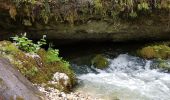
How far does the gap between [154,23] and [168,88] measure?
262cm

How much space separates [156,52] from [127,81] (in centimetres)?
185

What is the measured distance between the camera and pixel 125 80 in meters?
8.33

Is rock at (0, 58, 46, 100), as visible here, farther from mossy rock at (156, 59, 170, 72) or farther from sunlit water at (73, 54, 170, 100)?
mossy rock at (156, 59, 170, 72)

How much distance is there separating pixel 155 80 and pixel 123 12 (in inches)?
86.6

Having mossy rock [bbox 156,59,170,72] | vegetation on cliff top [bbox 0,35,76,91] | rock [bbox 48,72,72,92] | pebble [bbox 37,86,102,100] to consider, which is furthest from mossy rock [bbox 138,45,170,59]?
pebble [bbox 37,86,102,100]

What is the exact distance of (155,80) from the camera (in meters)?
8.32

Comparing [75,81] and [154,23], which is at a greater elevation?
[154,23]

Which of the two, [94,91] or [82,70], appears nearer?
[94,91]

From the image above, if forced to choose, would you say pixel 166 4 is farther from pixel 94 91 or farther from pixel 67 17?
pixel 94 91

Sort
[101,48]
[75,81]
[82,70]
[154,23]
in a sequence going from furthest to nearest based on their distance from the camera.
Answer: [101,48] → [154,23] → [82,70] → [75,81]

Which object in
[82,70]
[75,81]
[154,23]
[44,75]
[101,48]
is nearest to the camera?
[44,75]

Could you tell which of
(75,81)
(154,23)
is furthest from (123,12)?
(75,81)

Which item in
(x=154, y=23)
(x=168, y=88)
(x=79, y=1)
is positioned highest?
(x=79, y=1)

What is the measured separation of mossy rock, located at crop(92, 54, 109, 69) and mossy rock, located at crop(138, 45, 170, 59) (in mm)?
1181
